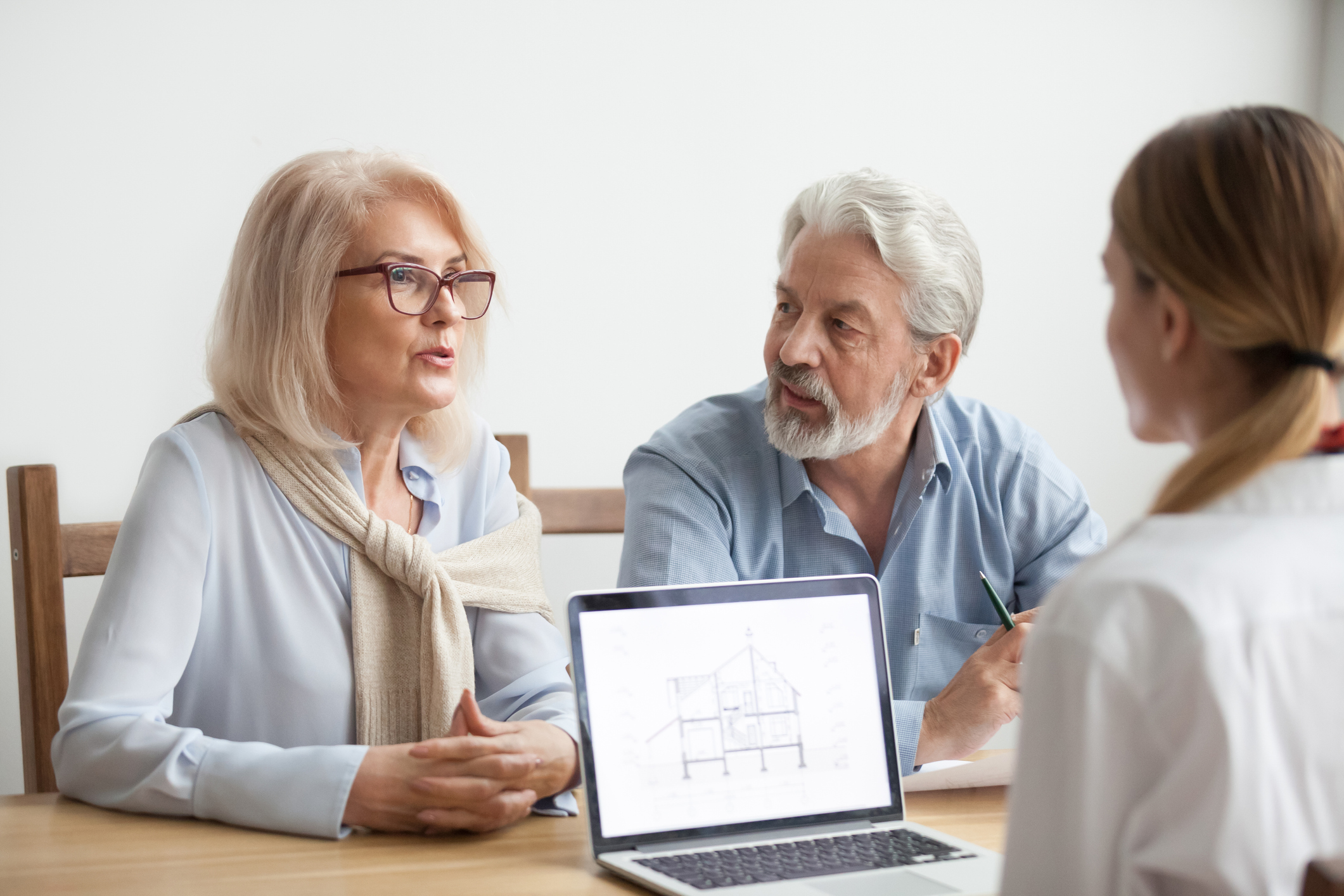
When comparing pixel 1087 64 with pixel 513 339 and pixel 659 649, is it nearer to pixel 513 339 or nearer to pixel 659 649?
pixel 513 339

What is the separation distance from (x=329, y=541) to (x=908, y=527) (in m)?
0.77

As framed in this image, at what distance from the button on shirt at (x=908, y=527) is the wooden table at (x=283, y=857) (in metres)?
0.44

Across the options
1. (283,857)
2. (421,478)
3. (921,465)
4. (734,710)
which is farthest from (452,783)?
(921,465)

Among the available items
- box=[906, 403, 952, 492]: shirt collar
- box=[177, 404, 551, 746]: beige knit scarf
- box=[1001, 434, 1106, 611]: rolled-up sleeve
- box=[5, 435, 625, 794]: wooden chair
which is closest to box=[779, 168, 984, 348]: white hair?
box=[906, 403, 952, 492]: shirt collar

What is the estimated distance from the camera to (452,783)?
1.00 meters

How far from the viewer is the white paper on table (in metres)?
1.15

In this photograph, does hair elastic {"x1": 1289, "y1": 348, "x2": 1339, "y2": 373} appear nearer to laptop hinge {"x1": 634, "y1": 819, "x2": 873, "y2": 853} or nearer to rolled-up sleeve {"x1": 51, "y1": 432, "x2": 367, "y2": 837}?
laptop hinge {"x1": 634, "y1": 819, "x2": 873, "y2": 853}

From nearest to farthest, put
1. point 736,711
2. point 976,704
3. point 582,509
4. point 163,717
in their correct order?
1. point 736,711
2. point 163,717
3. point 976,704
4. point 582,509

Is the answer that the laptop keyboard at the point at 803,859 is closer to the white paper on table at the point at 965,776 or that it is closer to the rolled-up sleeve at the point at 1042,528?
the white paper on table at the point at 965,776

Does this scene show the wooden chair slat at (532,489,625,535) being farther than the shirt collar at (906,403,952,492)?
Yes

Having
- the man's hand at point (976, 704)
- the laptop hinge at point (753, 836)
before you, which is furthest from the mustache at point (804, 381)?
the laptop hinge at point (753, 836)

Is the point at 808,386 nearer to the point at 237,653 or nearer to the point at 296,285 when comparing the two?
the point at 296,285

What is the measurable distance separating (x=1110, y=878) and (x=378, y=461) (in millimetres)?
1030

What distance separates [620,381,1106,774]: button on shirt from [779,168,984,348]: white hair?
159mm
